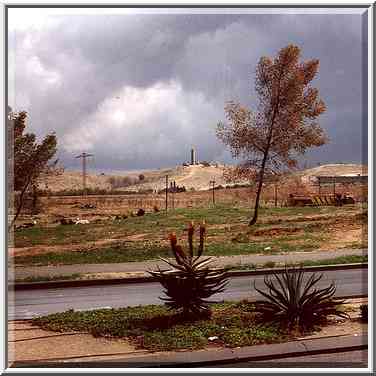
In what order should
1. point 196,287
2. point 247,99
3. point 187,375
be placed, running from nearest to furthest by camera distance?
point 187,375
point 196,287
point 247,99

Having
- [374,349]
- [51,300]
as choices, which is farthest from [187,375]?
[51,300]

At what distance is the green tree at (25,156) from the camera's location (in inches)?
293

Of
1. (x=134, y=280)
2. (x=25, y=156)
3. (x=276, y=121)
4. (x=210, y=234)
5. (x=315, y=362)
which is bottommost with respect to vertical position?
(x=315, y=362)

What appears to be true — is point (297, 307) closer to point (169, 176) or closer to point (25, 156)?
point (169, 176)

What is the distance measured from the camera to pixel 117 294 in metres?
8.66

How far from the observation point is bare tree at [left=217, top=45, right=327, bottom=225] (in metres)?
8.08

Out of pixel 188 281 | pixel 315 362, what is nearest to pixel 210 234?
pixel 188 281

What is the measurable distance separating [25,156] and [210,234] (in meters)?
2.53

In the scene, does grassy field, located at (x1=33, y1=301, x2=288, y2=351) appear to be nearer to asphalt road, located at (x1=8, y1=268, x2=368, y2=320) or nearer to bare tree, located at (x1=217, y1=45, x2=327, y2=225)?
asphalt road, located at (x1=8, y1=268, x2=368, y2=320)

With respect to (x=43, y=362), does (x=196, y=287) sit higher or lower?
higher

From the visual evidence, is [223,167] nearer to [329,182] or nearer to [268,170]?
[268,170]

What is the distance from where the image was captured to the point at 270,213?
28.3ft

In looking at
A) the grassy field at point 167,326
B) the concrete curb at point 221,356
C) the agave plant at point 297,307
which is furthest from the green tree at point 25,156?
the agave plant at point 297,307

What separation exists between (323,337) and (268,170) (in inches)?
94.9
